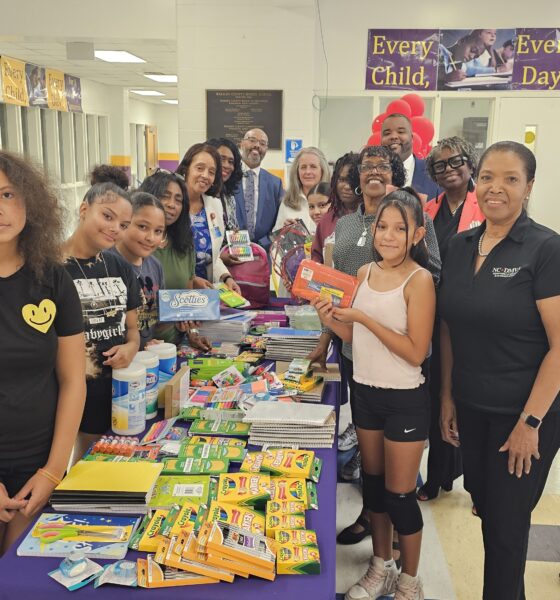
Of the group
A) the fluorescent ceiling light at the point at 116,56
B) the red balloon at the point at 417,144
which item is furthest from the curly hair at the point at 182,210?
the fluorescent ceiling light at the point at 116,56

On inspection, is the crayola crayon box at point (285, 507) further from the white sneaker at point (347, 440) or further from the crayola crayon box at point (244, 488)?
the white sneaker at point (347, 440)

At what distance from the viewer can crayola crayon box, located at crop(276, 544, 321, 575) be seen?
123 cm

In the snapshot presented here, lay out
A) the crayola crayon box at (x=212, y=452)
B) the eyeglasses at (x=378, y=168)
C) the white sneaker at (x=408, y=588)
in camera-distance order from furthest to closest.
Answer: the eyeglasses at (x=378, y=168), the white sneaker at (x=408, y=588), the crayola crayon box at (x=212, y=452)

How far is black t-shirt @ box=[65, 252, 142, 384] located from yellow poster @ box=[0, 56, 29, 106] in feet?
27.2

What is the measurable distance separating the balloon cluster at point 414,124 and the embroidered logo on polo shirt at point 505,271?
8.64 feet

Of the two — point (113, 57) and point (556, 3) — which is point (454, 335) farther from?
point (113, 57)

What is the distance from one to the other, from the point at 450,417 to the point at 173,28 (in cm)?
574

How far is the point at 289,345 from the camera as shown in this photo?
2506 mm

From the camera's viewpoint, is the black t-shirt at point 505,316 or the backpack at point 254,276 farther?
the backpack at point 254,276

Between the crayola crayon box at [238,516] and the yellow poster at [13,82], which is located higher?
the yellow poster at [13,82]

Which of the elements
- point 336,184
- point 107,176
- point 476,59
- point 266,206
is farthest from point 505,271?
point 476,59

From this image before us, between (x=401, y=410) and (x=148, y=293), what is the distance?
114cm

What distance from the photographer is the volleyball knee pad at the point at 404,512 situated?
1.92m

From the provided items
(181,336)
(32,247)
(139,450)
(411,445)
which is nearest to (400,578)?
(411,445)
